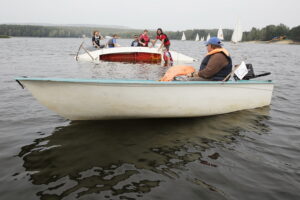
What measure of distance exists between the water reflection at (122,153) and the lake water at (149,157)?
13 millimetres

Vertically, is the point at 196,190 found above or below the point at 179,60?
below

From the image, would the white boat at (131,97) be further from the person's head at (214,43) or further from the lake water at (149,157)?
the person's head at (214,43)

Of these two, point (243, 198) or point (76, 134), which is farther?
point (76, 134)

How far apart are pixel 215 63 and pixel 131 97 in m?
2.04

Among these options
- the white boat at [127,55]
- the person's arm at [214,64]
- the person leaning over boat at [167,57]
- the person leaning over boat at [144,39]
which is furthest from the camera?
the person leaning over boat at [144,39]

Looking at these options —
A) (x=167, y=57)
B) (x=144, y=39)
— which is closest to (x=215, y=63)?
(x=167, y=57)

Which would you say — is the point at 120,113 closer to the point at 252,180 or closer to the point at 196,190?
the point at 196,190

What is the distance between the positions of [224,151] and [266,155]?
689mm

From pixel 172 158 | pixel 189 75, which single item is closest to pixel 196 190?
pixel 172 158

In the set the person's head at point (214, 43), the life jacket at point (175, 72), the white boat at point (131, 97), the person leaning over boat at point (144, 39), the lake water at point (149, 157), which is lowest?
the lake water at point (149, 157)

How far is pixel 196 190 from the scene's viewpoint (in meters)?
3.03

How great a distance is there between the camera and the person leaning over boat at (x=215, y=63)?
522 cm

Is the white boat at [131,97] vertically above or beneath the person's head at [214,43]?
beneath

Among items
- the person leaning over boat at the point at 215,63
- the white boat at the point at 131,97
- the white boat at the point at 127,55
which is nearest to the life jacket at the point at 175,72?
the person leaning over boat at the point at 215,63
